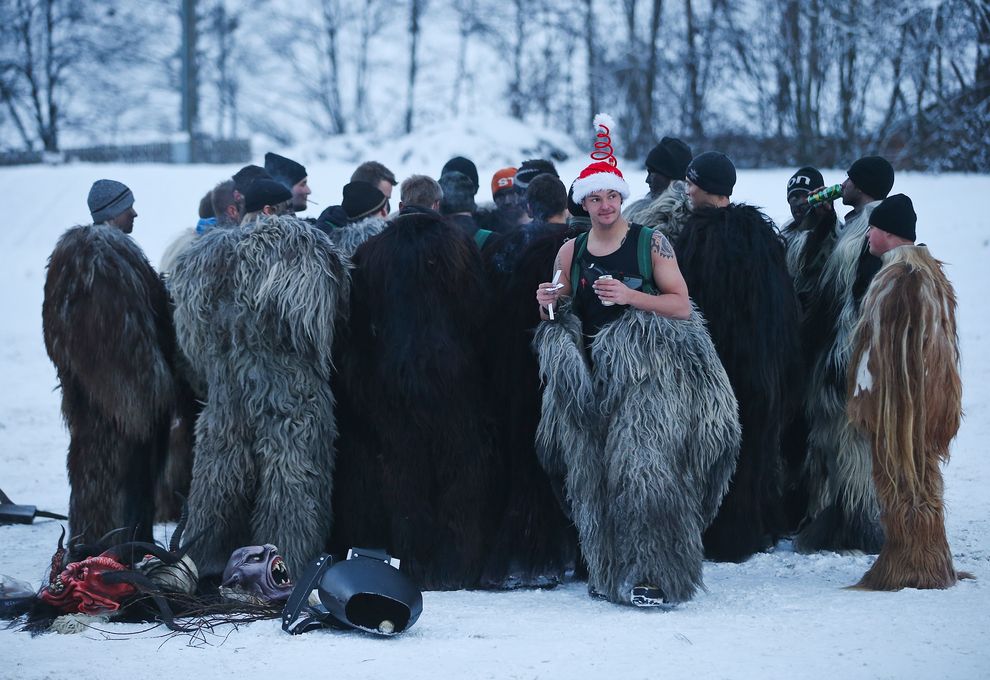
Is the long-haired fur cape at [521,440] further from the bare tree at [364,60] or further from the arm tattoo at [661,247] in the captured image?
the bare tree at [364,60]

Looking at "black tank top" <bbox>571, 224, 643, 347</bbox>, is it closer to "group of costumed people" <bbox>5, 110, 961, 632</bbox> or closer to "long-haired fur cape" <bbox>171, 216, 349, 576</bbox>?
"group of costumed people" <bbox>5, 110, 961, 632</bbox>

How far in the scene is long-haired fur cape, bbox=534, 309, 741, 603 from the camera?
4.99m

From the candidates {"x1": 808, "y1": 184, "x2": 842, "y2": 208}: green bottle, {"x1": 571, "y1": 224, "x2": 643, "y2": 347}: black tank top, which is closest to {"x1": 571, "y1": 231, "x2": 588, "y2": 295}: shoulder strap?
{"x1": 571, "y1": 224, "x2": 643, "y2": 347}: black tank top

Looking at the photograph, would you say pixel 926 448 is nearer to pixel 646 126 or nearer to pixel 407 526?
pixel 407 526

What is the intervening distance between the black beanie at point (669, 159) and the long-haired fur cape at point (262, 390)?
2.12 meters

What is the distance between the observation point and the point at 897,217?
524 centimetres

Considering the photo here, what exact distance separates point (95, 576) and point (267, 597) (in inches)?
29.4

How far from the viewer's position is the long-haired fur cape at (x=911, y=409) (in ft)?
16.7

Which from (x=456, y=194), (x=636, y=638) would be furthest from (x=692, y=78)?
(x=636, y=638)

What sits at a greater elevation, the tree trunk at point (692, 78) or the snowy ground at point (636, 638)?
the tree trunk at point (692, 78)

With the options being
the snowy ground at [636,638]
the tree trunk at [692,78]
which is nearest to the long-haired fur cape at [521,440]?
the snowy ground at [636,638]

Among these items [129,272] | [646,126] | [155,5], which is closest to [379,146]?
[646,126]

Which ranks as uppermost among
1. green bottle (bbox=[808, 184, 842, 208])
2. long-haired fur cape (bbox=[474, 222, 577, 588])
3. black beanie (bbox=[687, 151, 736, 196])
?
black beanie (bbox=[687, 151, 736, 196])

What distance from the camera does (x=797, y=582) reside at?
544cm
